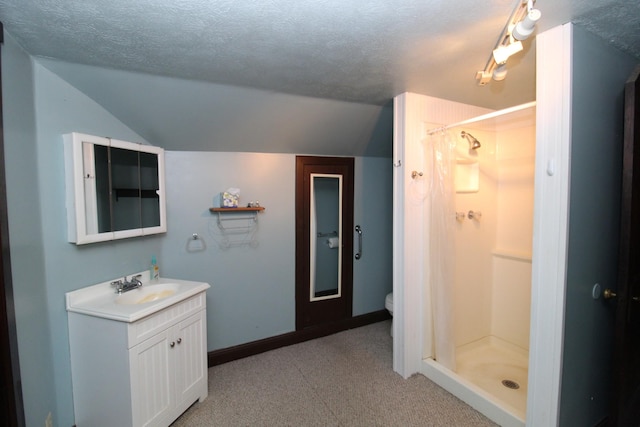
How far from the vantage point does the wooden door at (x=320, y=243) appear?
9.52 ft

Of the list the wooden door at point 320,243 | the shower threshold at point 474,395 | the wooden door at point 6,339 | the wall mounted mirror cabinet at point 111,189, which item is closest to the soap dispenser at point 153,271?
the wall mounted mirror cabinet at point 111,189

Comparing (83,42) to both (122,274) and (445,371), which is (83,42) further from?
(445,371)

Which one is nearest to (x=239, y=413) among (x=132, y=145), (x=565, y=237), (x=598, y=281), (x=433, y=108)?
(x=132, y=145)

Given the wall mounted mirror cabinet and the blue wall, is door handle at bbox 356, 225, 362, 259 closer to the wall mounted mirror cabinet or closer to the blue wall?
the blue wall

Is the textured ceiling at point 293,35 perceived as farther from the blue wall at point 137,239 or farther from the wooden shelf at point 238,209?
the wooden shelf at point 238,209

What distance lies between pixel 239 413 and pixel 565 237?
221cm

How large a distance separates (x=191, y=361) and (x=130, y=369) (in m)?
0.47

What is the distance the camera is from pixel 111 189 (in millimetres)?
1930

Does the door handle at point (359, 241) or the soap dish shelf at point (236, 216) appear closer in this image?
the soap dish shelf at point (236, 216)

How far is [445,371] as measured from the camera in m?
2.19

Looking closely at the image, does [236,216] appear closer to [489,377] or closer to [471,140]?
[471,140]

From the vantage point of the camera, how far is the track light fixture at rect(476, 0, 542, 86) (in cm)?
112

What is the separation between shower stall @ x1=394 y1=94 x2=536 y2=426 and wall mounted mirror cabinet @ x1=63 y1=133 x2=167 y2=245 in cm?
194

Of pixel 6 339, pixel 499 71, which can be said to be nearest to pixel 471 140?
pixel 499 71
